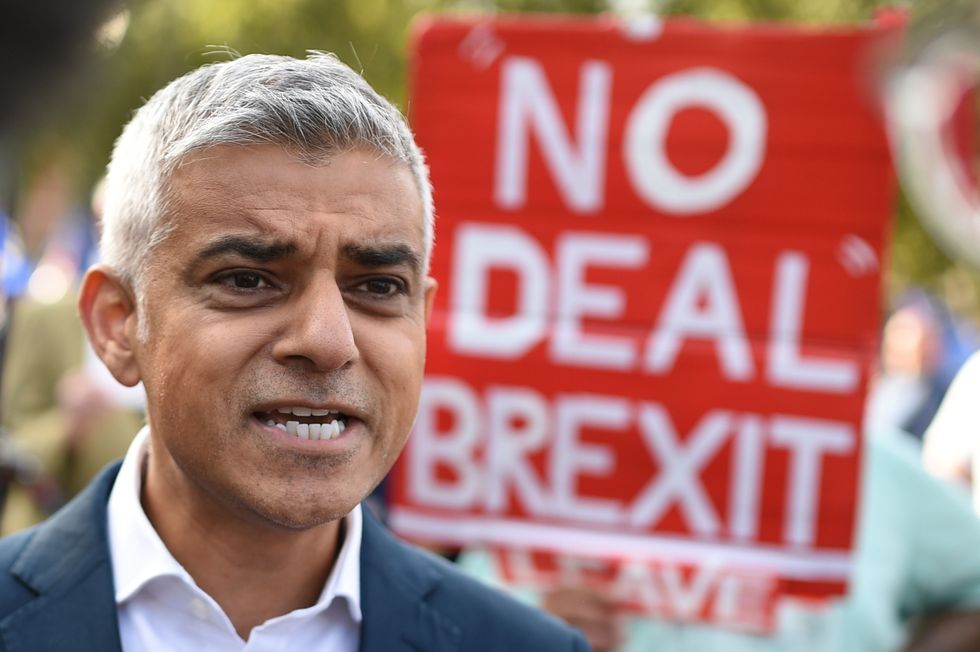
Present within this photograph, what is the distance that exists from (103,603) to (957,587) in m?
2.17

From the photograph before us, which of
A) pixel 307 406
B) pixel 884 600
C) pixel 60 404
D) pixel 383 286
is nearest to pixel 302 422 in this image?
pixel 307 406

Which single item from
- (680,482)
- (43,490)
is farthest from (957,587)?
(43,490)

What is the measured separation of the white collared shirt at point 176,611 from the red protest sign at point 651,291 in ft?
4.30

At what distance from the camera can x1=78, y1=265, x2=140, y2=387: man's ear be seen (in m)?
1.76

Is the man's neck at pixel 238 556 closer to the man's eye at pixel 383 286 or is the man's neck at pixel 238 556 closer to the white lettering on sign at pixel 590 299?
the man's eye at pixel 383 286

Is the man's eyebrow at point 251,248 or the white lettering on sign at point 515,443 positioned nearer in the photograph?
the man's eyebrow at point 251,248

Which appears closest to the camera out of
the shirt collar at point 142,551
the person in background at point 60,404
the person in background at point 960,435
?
the shirt collar at point 142,551

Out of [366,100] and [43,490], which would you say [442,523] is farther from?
[366,100]

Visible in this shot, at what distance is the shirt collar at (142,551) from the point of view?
1699mm

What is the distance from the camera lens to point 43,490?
353 centimetres

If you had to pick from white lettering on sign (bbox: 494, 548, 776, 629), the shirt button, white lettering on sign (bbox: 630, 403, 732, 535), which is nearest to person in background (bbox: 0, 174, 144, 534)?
white lettering on sign (bbox: 494, 548, 776, 629)

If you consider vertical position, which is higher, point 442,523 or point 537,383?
point 537,383

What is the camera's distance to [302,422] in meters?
1.64

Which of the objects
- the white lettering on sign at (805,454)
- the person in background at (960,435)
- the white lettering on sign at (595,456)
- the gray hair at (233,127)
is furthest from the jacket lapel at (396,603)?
the person in background at (960,435)
